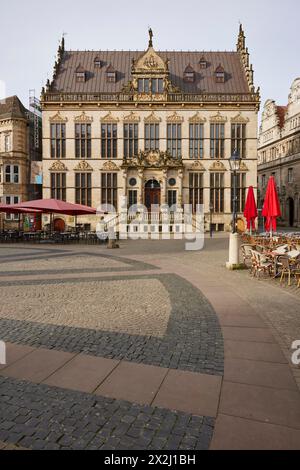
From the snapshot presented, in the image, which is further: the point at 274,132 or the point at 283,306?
the point at 274,132

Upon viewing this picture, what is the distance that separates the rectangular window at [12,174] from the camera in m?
35.7

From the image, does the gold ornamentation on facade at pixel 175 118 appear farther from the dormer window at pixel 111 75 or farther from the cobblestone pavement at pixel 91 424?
the cobblestone pavement at pixel 91 424

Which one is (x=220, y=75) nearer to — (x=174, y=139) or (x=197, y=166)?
(x=174, y=139)

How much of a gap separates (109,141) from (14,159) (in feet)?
36.3

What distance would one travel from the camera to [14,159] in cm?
3562

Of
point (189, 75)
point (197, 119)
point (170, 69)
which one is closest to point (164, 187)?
point (197, 119)

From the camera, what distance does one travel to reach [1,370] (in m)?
4.39

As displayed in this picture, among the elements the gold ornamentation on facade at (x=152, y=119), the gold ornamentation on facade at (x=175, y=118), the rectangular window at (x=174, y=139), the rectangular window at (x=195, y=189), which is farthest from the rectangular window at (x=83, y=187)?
the rectangular window at (x=195, y=189)

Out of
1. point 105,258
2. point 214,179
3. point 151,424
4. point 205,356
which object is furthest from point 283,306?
point 214,179

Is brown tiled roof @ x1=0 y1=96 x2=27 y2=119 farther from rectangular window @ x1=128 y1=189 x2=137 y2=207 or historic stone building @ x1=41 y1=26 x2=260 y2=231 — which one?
rectangular window @ x1=128 y1=189 x2=137 y2=207

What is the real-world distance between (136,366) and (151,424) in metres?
1.25

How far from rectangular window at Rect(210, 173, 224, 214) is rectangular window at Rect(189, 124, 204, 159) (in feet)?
9.02

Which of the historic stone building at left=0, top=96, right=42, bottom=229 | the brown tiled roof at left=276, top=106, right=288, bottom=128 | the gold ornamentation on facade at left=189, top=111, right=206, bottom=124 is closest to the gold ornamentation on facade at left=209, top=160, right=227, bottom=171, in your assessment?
the gold ornamentation on facade at left=189, top=111, right=206, bottom=124

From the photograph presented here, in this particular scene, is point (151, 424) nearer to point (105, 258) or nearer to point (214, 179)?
point (105, 258)
